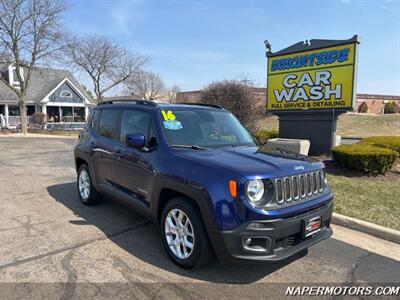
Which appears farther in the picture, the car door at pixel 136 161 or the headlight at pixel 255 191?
the car door at pixel 136 161

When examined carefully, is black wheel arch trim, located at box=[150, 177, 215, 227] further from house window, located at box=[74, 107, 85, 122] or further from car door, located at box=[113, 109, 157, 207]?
house window, located at box=[74, 107, 85, 122]

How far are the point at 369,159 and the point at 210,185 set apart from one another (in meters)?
6.17

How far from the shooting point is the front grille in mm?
3195

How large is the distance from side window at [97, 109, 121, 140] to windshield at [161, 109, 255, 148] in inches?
43.5

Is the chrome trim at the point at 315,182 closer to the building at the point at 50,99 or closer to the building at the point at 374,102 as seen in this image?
the building at the point at 50,99

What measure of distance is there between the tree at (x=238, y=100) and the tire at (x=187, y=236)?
13.9 meters

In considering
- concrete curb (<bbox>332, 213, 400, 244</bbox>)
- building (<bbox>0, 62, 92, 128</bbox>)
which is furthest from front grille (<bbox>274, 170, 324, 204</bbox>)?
building (<bbox>0, 62, 92, 128</bbox>)

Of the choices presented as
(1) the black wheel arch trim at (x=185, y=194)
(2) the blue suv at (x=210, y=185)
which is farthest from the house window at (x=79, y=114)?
(1) the black wheel arch trim at (x=185, y=194)

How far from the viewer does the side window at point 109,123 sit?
5.00 metres

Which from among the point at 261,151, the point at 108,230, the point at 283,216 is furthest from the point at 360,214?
the point at 108,230

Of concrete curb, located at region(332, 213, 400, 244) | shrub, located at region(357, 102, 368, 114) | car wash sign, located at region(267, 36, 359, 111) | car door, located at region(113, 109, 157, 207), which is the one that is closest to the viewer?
car door, located at region(113, 109, 157, 207)

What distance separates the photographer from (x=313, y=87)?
1074 cm

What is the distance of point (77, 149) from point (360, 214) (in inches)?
203

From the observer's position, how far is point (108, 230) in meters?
4.65
